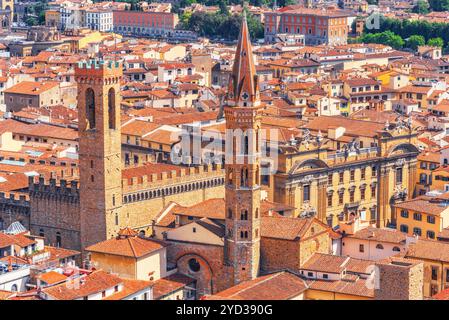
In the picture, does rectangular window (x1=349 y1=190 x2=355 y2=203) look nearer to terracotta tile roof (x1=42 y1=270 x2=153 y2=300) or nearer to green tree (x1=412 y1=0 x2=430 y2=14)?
terracotta tile roof (x1=42 y1=270 x2=153 y2=300)

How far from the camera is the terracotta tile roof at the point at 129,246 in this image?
107 ft

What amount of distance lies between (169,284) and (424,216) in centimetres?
1207

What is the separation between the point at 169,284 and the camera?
32375 millimetres

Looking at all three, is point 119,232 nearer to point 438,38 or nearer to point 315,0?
point 438,38

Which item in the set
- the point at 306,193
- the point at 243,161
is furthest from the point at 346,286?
the point at 306,193

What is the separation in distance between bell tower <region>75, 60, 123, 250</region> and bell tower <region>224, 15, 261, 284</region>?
5.64m

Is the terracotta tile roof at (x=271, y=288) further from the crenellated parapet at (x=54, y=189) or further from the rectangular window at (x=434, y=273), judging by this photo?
the crenellated parapet at (x=54, y=189)

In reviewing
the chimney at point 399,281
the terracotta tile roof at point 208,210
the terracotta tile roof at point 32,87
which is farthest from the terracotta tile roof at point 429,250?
the terracotta tile roof at point 32,87

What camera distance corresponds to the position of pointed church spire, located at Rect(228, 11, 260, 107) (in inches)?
1277

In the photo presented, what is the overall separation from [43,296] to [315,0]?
5514 inches

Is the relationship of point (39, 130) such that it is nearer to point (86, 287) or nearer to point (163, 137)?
point (163, 137)

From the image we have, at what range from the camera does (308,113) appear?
203ft

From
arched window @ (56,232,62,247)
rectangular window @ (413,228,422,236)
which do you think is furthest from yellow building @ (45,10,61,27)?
rectangular window @ (413,228,422,236)

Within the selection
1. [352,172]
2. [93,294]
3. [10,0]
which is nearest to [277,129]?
[352,172]
